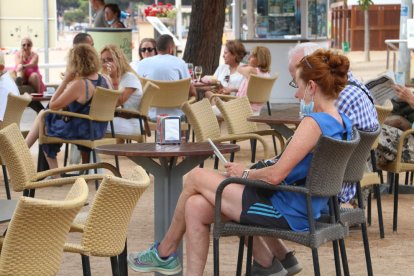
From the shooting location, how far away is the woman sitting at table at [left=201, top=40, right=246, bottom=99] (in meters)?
12.8

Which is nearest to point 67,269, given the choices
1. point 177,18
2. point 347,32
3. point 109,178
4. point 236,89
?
point 109,178

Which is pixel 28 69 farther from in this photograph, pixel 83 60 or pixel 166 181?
pixel 166 181

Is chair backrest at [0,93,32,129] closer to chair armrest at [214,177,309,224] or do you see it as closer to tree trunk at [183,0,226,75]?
chair armrest at [214,177,309,224]

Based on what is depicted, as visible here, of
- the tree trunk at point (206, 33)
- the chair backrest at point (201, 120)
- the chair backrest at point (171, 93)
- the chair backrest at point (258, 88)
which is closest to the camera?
the chair backrest at point (201, 120)

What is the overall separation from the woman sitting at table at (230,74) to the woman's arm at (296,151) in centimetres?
731

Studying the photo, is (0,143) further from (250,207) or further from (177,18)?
(177,18)

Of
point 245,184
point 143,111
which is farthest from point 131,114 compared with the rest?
point 245,184

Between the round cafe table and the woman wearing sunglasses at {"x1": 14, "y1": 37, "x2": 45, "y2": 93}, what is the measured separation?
1158 centimetres

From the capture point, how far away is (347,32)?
44906 millimetres

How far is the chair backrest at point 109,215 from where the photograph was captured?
14.8 ft

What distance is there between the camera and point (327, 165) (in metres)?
5.29

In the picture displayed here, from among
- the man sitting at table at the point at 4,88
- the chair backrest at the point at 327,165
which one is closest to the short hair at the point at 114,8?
the man sitting at table at the point at 4,88

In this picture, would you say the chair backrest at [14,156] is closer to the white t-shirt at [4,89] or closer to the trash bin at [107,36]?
the white t-shirt at [4,89]

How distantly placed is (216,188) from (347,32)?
3998 centimetres
